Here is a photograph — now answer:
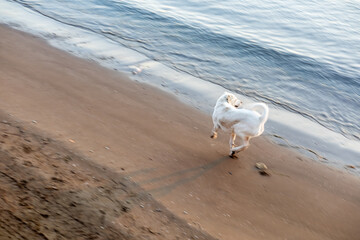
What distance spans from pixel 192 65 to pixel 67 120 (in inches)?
219

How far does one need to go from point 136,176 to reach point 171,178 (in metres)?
0.56

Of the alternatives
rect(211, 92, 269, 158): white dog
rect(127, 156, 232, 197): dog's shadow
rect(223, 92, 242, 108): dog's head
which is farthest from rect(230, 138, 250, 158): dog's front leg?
rect(223, 92, 242, 108): dog's head

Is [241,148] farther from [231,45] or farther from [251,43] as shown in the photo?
[251,43]

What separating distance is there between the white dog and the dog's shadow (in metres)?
0.68

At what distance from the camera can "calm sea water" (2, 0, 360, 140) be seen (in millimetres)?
10172

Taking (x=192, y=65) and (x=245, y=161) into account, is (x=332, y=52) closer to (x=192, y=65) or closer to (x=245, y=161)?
(x=192, y=65)

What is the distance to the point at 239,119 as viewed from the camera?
6086 millimetres

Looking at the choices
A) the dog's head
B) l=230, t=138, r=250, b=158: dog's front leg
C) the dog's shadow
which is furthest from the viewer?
the dog's head

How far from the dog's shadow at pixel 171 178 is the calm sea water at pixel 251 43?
431 cm

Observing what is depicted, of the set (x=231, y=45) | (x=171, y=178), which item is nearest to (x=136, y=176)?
(x=171, y=178)

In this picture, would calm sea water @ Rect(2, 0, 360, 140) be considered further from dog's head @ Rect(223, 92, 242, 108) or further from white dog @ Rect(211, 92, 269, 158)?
white dog @ Rect(211, 92, 269, 158)

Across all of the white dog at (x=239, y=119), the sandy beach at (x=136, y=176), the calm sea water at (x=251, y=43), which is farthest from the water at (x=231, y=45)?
the white dog at (x=239, y=119)

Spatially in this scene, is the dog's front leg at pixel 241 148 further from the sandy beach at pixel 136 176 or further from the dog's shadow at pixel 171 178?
the dog's shadow at pixel 171 178

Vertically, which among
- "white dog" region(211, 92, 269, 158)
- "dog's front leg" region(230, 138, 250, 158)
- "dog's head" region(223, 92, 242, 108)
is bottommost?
"dog's front leg" region(230, 138, 250, 158)
